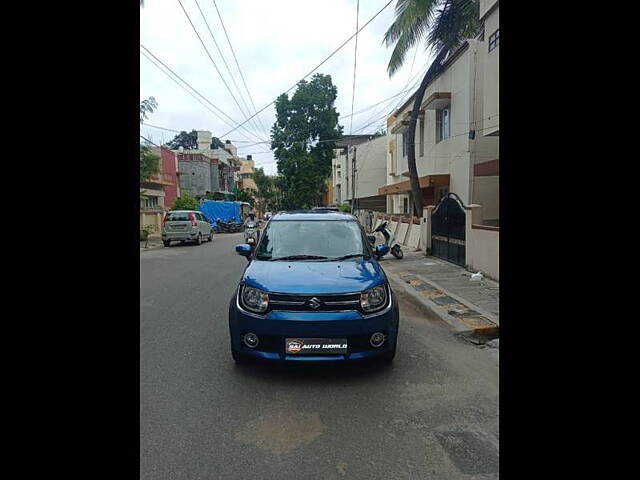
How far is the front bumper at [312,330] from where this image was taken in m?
3.88

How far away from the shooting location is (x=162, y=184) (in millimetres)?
33469

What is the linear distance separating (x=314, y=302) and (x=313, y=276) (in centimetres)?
41

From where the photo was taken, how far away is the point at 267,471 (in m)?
2.63

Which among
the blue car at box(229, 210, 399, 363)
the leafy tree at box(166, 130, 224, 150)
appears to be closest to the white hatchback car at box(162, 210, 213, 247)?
the blue car at box(229, 210, 399, 363)

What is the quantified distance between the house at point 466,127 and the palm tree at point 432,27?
0.55 meters

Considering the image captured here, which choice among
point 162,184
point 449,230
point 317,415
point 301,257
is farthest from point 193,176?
point 317,415

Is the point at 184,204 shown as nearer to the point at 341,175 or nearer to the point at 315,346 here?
the point at 341,175

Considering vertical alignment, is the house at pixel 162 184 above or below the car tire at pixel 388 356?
above

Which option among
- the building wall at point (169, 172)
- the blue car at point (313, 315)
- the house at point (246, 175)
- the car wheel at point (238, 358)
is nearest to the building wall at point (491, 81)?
the blue car at point (313, 315)

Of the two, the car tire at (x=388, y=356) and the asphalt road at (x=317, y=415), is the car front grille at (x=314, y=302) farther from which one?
the asphalt road at (x=317, y=415)

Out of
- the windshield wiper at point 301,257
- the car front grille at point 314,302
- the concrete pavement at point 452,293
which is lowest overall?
the concrete pavement at point 452,293
